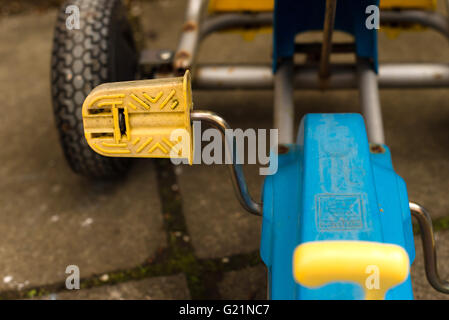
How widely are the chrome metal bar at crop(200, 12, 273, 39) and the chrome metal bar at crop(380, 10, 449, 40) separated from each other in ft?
1.14

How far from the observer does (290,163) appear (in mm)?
894

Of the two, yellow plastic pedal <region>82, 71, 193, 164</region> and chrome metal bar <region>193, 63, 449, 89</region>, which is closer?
yellow plastic pedal <region>82, 71, 193, 164</region>

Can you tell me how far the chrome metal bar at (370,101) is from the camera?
3.67 ft

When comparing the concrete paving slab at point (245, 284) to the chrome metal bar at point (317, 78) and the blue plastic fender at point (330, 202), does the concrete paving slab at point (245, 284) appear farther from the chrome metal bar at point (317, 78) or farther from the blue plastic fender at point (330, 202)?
the chrome metal bar at point (317, 78)

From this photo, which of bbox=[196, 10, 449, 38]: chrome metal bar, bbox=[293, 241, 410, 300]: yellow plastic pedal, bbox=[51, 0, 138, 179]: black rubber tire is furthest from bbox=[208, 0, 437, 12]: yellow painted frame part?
bbox=[293, 241, 410, 300]: yellow plastic pedal

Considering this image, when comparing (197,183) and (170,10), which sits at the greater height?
(170,10)

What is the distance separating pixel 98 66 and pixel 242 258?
23.4 inches

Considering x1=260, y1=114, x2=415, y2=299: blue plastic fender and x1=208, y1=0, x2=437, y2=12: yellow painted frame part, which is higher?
x1=208, y1=0, x2=437, y2=12: yellow painted frame part

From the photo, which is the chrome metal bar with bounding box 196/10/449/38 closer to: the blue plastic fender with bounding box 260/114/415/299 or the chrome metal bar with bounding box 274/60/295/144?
the chrome metal bar with bounding box 274/60/295/144

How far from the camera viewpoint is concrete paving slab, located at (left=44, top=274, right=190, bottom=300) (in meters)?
1.14

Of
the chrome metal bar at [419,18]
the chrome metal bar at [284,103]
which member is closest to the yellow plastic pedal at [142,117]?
the chrome metal bar at [284,103]

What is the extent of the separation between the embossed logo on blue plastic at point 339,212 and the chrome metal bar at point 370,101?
0.42 metres
